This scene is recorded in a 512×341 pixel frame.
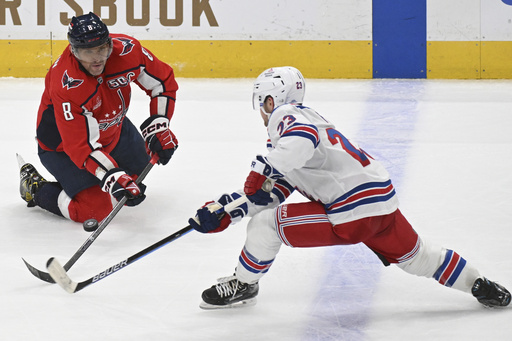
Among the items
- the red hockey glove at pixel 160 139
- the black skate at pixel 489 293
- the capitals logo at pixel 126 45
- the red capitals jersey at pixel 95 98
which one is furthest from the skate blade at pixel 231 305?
the capitals logo at pixel 126 45

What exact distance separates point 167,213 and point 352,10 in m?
3.97

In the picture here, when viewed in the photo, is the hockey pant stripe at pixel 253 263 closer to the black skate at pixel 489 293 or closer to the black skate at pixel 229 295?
the black skate at pixel 229 295

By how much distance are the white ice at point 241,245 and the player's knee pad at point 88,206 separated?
57 mm

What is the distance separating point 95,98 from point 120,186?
41cm

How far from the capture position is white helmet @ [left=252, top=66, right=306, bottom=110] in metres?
2.41

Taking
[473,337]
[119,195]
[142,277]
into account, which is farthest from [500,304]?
[119,195]

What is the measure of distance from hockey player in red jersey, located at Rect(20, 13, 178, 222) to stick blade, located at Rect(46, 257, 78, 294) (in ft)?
1.54

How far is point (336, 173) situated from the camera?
234 centimetres

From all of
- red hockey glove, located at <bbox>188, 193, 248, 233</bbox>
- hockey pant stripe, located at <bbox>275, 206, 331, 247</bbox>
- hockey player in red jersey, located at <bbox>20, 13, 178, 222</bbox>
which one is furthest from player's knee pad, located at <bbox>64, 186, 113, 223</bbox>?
hockey pant stripe, located at <bbox>275, 206, 331, 247</bbox>

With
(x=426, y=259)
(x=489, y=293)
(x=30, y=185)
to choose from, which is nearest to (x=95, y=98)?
(x=30, y=185)

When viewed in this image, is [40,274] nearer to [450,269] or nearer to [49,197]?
[49,197]

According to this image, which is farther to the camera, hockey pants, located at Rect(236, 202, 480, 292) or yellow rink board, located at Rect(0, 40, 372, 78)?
yellow rink board, located at Rect(0, 40, 372, 78)

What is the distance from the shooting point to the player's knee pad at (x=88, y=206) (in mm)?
3264

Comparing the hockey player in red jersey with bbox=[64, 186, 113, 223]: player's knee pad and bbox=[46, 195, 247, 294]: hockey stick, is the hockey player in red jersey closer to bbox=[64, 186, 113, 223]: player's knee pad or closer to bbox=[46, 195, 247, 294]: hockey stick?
bbox=[64, 186, 113, 223]: player's knee pad
